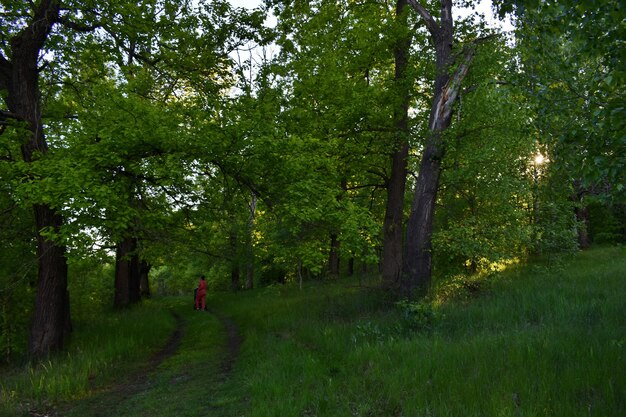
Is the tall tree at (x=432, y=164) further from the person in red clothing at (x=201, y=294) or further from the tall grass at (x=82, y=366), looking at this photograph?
the person in red clothing at (x=201, y=294)

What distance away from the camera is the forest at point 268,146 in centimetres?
857

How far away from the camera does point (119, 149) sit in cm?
901

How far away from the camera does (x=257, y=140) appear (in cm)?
925

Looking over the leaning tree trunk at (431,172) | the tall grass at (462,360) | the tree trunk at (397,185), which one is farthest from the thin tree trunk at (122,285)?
the leaning tree trunk at (431,172)

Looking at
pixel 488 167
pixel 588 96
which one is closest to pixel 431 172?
pixel 488 167

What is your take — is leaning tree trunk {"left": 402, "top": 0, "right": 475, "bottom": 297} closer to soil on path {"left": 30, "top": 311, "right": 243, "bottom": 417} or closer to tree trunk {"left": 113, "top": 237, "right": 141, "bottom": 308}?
soil on path {"left": 30, "top": 311, "right": 243, "bottom": 417}

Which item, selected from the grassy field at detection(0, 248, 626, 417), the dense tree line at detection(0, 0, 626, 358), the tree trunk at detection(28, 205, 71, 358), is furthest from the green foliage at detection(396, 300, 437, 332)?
the tree trunk at detection(28, 205, 71, 358)

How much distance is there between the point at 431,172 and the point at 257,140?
494cm

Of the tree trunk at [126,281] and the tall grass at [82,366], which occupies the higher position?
the tree trunk at [126,281]

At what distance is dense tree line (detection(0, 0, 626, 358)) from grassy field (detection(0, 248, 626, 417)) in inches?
70.8

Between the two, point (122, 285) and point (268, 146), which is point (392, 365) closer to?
point (268, 146)

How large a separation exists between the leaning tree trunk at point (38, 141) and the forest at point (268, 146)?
4 centimetres

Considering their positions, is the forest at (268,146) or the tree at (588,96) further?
the forest at (268,146)

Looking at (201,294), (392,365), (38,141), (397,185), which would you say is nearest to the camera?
(392,365)
